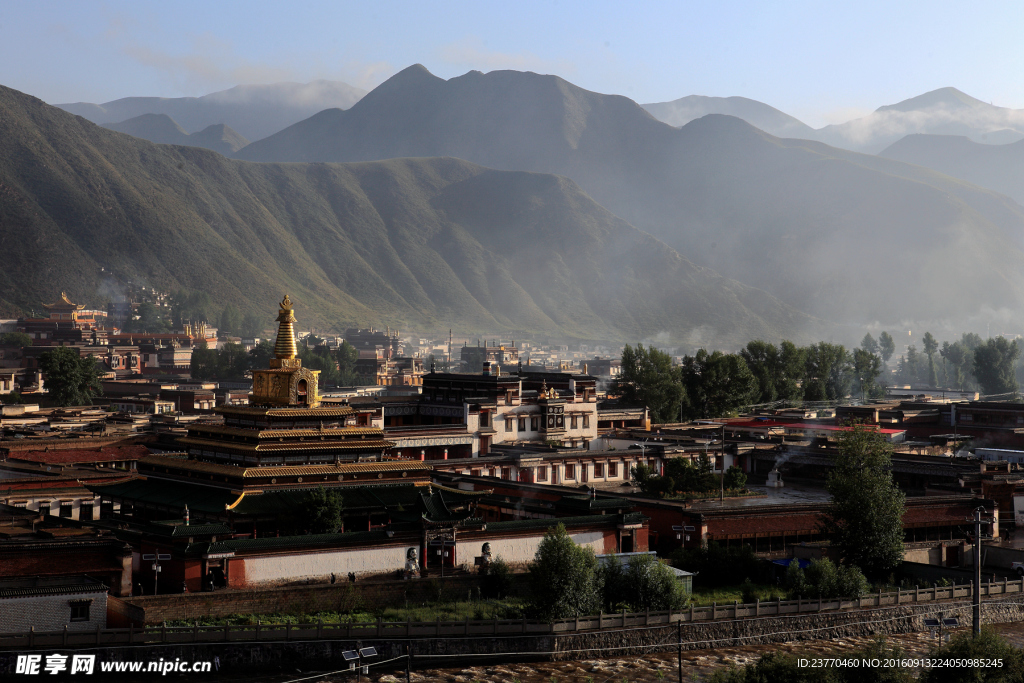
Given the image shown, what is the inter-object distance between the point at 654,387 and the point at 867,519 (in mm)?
68296

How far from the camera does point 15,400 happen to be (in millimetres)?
123125

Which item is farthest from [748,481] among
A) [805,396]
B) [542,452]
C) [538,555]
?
[805,396]

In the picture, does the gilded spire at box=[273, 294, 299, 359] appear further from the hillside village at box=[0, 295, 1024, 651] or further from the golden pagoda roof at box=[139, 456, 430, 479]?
the golden pagoda roof at box=[139, 456, 430, 479]

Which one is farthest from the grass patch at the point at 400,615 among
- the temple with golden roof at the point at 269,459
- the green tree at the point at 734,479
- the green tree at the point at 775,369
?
the green tree at the point at 775,369

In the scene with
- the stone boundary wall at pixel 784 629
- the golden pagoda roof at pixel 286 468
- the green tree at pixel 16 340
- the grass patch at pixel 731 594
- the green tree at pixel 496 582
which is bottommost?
the stone boundary wall at pixel 784 629

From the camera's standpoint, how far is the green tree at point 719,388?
13038 centimetres

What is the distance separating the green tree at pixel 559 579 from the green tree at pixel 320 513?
30.9 feet

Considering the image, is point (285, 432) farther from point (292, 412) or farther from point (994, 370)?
point (994, 370)

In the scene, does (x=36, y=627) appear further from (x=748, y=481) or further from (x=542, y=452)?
(x=748, y=481)

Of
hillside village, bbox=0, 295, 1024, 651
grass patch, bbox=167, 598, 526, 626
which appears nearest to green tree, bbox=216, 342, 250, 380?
hillside village, bbox=0, 295, 1024, 651

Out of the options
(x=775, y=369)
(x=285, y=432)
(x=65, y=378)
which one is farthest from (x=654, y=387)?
(x=285, y=432)

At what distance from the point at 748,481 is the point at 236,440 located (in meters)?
43.6

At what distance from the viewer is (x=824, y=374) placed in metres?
150

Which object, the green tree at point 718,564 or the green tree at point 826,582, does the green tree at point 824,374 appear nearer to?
the green tree at point 718,564
